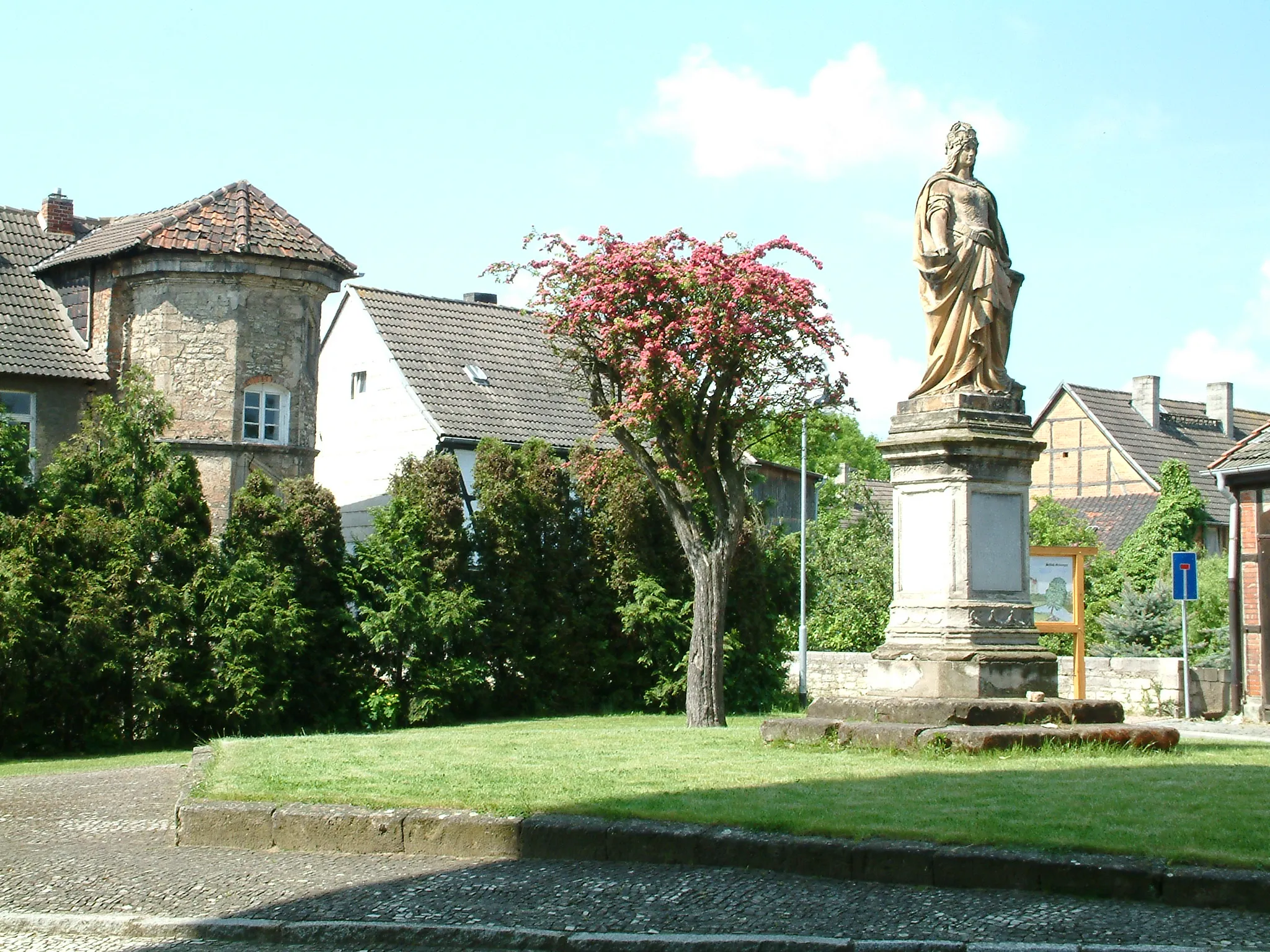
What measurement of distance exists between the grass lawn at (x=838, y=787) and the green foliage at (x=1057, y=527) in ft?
99.4

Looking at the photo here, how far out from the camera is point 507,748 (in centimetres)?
1310

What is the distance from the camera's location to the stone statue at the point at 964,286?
12578mm

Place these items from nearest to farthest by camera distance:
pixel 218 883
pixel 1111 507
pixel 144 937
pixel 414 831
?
pixel 144 937 → pixel 218 883 → pixel 414 831 → pixel 1111 507

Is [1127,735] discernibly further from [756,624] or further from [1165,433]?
[1165,433]

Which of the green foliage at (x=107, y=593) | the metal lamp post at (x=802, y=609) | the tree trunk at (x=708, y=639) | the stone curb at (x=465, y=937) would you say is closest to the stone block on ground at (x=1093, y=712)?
the stone curb at (x=465, y=937)

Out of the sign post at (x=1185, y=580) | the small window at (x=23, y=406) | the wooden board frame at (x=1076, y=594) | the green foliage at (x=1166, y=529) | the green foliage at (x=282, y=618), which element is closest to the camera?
the wooden board frame at (x=1076, y=594)

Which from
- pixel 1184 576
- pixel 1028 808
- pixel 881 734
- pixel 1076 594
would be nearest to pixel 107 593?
pixel 881 734

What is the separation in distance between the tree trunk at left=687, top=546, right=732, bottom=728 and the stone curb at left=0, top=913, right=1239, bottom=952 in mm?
12445

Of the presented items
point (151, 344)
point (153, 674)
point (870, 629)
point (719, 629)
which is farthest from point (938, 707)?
point (870, 629)

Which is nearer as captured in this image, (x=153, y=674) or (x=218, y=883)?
(x=218, y=883)

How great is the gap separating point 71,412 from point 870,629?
1893 centimetres

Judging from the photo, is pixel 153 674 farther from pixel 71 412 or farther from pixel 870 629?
pixel 870 629

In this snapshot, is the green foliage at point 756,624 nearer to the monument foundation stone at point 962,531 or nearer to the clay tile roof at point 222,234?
the clay tile roof at point 222,234

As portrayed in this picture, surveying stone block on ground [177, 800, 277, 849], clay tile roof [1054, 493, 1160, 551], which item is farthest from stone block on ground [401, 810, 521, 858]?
clay tile roof [1054, 493, 1160, 551]
